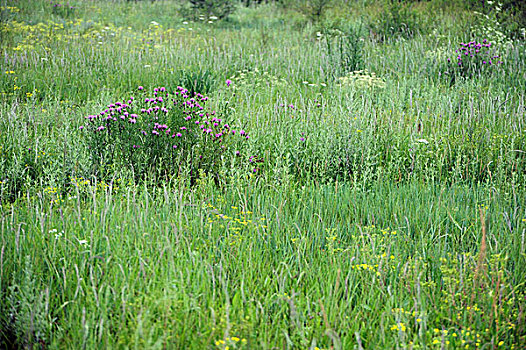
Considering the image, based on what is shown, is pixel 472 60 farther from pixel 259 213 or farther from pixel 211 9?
pixel 211 9

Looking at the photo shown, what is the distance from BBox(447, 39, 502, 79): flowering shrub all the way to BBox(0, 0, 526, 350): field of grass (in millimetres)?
32

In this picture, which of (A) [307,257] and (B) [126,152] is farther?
(B) [126,152]

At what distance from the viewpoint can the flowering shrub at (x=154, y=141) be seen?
3621mm

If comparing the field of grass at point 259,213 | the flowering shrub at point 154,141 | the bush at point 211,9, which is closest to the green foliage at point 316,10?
the bush at point 211,9

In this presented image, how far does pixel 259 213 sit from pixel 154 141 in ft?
4.20

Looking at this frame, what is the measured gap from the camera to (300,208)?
3.06m

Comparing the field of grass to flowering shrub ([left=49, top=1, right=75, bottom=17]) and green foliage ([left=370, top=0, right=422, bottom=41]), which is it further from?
flowering shrub ([left=49, top=1, right=75, bottom=17])

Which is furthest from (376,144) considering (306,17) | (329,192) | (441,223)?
(306,17)

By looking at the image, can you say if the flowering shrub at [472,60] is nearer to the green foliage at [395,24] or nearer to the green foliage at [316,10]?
the green foliage at [395,24]

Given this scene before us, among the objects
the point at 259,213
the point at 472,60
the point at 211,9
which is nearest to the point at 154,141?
the point at 259,213

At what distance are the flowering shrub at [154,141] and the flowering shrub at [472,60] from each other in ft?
14.0

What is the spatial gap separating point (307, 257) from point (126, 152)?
1911 mm

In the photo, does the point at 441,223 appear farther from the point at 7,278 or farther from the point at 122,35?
the point at 122,35

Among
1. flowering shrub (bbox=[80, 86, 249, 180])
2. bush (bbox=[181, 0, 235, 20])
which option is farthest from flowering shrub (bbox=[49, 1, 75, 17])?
flowering shrub (bbox=[80, 86, 249, 180])
